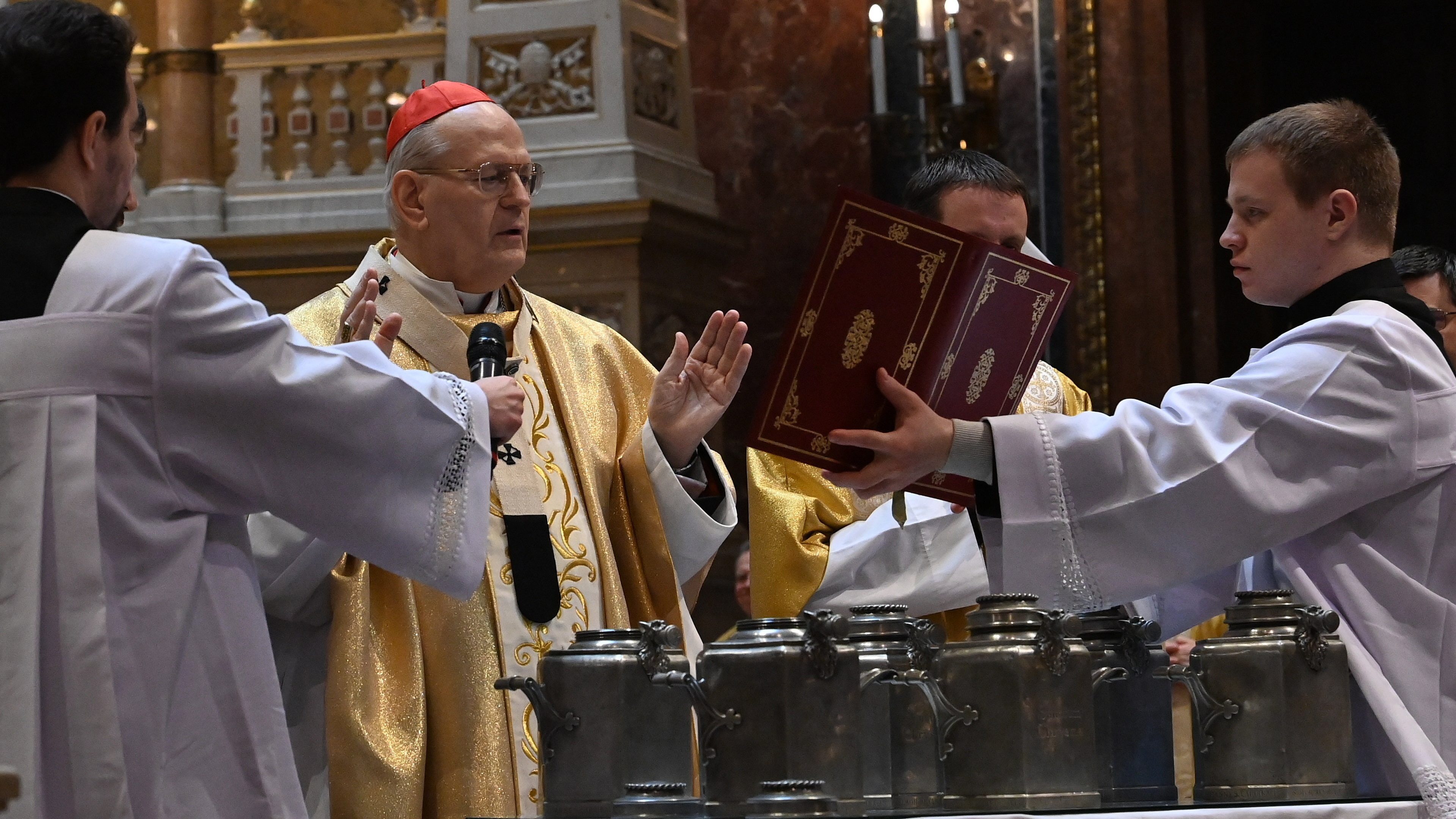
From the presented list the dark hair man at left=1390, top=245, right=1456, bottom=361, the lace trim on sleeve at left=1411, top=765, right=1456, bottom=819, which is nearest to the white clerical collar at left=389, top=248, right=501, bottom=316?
the lace trim on sleeve at left=1411, top=765, right=1456, bottom=819

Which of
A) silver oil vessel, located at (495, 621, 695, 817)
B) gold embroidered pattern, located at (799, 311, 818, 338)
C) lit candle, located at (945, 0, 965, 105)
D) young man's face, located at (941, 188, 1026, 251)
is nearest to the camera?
silver oil vessel, located at (495, 621, 695, 817)

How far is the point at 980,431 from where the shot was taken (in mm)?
3346

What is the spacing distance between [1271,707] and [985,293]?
80cm

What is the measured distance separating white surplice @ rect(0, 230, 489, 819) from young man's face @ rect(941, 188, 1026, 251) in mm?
1859

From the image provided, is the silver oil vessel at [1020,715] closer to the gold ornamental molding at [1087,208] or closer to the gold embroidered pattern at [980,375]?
the gold embroidered pattern at [980,375]

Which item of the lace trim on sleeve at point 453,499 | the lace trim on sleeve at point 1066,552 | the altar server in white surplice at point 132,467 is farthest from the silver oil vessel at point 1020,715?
the altar server in white surplice at point 132,467

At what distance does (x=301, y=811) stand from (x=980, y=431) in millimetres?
1259

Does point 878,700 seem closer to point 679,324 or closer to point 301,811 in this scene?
point 301,811

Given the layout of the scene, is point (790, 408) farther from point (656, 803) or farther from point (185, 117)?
point (185, 117)

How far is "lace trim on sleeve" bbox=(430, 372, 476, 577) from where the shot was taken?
305cm

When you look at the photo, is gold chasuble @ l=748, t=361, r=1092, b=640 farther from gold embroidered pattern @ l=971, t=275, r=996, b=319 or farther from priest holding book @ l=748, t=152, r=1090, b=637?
gold embroidered pattern @ l=971, t=275, r=996, b=319

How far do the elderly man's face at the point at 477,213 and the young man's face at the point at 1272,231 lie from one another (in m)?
1.37

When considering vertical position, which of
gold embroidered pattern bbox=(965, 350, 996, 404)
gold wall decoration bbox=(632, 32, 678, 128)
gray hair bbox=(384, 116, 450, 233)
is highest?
gold wall decoration bbox=(632, 32, 678, 128)

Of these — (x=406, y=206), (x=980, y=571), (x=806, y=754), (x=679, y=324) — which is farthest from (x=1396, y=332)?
(x=679, y=324)
